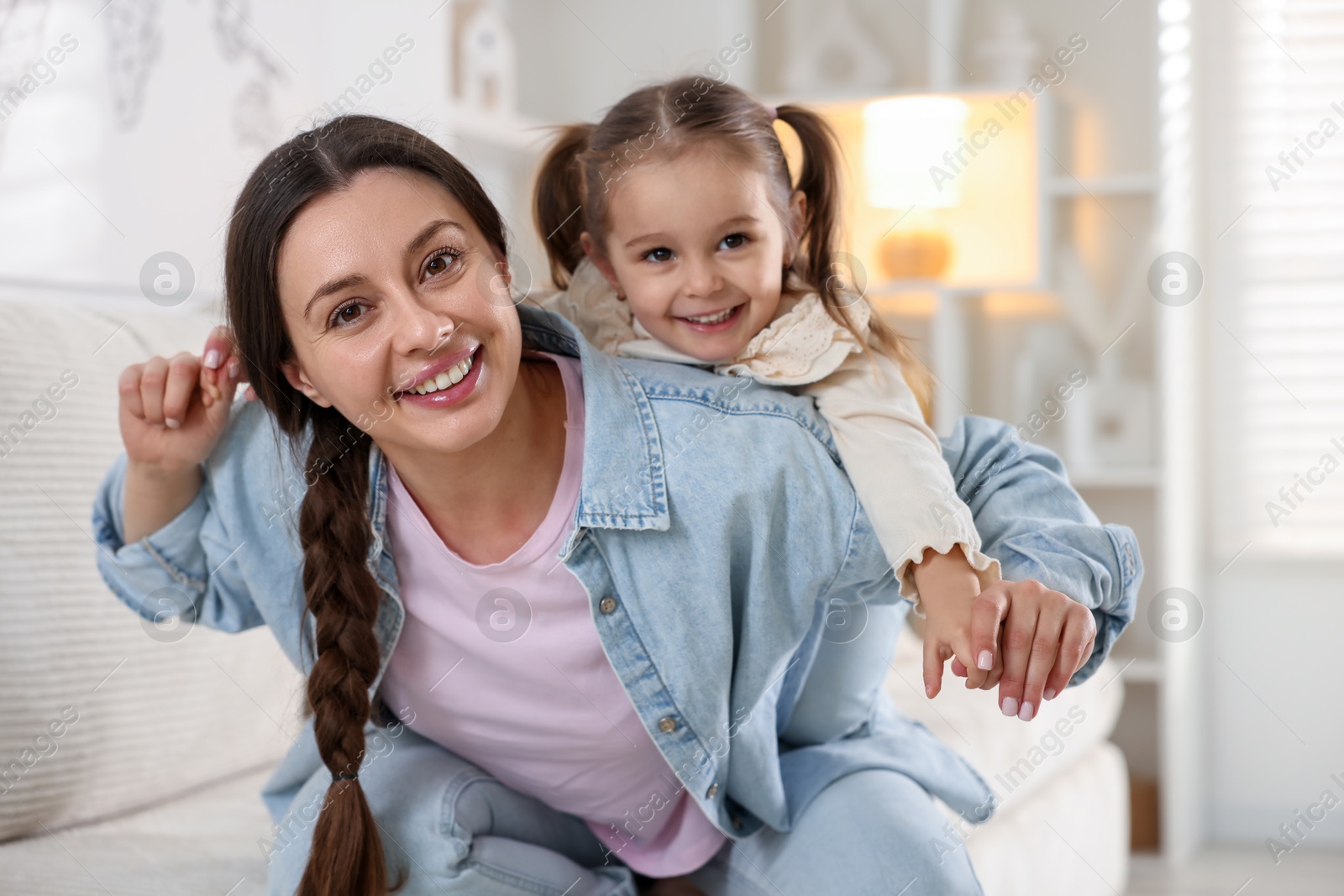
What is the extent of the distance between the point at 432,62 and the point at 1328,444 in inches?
86.4

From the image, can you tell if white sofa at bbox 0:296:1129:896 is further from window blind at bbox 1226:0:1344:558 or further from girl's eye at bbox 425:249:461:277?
window blind at bbox 1226:0:1344:558

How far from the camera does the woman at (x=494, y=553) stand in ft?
3.43

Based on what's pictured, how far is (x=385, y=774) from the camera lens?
1203mm

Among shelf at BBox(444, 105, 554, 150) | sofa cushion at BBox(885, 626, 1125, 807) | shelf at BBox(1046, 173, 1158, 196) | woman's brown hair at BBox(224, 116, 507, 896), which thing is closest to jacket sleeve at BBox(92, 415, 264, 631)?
woman's brown hair at BBox(224, 116, 507, 896)

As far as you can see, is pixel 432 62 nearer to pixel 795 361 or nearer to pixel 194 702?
pixel 194 702

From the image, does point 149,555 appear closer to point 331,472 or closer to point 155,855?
point 331,472

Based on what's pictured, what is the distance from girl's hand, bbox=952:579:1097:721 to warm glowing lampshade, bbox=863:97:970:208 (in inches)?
84.5

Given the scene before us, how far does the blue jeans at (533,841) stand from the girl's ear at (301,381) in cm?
36

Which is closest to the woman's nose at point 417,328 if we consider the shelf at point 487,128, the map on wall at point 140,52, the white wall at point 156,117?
the white wall at point 156,117

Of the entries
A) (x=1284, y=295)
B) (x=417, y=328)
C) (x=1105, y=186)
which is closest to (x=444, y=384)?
(x=417, y=328)

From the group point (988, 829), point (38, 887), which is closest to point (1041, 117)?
A: point (988, 829)

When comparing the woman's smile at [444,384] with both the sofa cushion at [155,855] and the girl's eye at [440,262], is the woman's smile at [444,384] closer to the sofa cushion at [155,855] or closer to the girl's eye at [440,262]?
the girl's eye at [440,262]

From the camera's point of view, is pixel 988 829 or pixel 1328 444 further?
pixel 1328 444

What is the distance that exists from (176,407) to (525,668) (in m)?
0.40
